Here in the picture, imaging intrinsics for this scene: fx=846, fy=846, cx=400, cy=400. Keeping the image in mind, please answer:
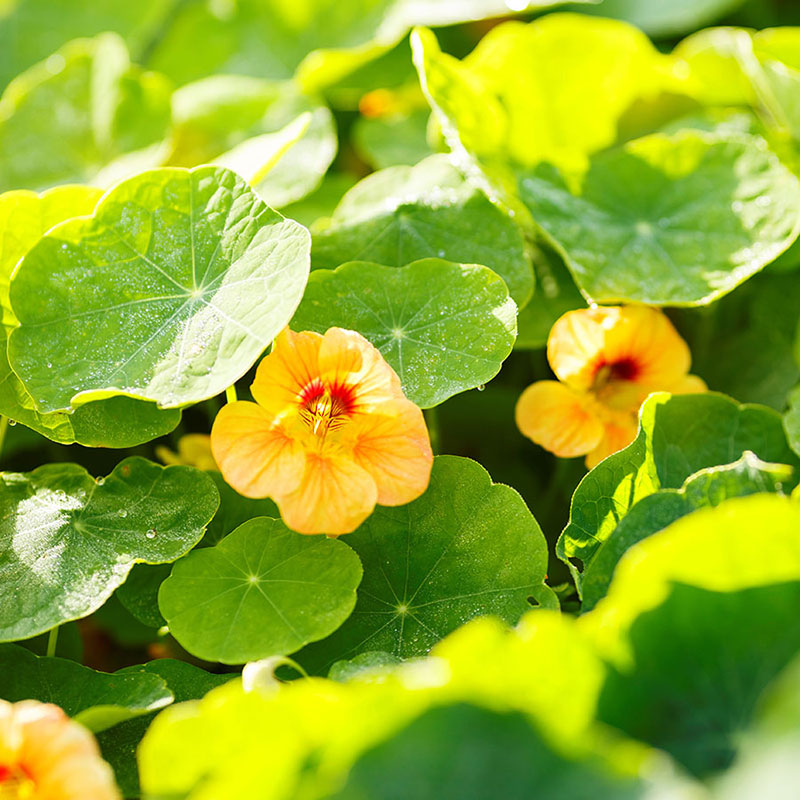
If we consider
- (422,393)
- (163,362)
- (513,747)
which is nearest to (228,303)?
(163,362)

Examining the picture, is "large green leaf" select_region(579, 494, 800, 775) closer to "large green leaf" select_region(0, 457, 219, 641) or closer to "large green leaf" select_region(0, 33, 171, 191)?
"large green leaf" select_region(0, 457, 219, 641)

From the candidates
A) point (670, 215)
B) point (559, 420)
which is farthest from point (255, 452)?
point (670, 215)

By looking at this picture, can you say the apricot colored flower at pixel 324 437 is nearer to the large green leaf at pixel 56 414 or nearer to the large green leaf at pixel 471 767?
the large green leaf at pixel 56 414

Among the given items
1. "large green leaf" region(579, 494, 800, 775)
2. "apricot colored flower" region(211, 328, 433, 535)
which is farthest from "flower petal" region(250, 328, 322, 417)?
"large green leaf" region(579, 494, 800, 775)

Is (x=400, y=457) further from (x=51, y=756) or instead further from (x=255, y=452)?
(x=51, y=756)

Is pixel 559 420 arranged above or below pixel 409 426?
below

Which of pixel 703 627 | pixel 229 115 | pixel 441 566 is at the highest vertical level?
pixel 229 115

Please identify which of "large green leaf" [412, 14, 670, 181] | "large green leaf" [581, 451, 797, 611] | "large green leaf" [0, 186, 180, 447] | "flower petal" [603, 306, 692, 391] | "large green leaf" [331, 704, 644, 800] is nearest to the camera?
"large green leaf" [331, 704, 644, 800]

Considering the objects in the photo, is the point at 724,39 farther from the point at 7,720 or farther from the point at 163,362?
the point at 7,720
